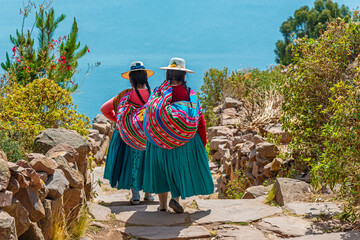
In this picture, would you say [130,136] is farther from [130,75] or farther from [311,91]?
[311,91]

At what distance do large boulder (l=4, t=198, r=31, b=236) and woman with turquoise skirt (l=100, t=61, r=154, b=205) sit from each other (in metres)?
3.13

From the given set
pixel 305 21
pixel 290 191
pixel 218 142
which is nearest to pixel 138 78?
pixel 290 191

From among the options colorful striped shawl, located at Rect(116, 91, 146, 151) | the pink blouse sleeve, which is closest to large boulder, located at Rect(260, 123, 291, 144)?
colorful striped shawl, located at Rect(116, 91, 146, 151)

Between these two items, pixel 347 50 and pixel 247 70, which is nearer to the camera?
pixel 347 50

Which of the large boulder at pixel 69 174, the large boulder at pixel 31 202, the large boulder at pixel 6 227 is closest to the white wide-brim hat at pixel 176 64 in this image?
the large boulder at pixel 69 174

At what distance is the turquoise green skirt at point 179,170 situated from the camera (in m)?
5.40

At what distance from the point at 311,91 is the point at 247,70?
36.6 feet

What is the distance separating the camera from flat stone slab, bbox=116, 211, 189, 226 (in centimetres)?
521

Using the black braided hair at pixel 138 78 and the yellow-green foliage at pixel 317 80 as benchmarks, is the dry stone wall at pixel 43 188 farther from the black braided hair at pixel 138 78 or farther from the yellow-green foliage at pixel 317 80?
the yellow-green foliage at pixel 317 80

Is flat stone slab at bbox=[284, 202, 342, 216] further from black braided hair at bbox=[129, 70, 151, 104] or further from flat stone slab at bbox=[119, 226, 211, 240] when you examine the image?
black braided hair at bbox=[129, 70, 151, 104]

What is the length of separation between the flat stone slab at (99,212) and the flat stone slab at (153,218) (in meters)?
0.14

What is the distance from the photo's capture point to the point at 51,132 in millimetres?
5414

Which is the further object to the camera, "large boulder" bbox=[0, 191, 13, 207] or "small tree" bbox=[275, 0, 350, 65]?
"small tree" bbox=[275, 0, 350, 65]

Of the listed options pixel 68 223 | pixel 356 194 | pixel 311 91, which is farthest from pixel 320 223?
pixel 68 223
